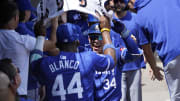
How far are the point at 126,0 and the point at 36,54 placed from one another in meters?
2.79

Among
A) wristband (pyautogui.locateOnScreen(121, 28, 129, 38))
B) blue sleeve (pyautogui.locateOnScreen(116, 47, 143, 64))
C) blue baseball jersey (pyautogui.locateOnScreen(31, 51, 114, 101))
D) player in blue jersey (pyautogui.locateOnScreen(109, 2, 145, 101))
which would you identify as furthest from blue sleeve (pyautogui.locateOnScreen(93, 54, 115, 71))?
player in blue jersey (pyautogui.locateOnScreen(109, 2, 145, 101))

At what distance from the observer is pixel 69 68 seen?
4086 millimetres

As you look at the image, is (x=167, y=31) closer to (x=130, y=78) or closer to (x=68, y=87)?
(x=68, y=87)

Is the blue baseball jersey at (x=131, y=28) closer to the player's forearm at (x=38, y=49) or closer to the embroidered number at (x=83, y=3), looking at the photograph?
the embroidered number at (x=83, y=3)

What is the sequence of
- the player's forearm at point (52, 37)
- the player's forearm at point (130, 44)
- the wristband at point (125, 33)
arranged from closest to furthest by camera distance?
the player's forearm at point (52, 37) < the wristband at point (125, 33) < the player's forearm at point (130, 44)

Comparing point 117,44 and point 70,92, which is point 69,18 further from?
point 70,92

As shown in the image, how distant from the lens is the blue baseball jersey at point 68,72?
4.03 metres

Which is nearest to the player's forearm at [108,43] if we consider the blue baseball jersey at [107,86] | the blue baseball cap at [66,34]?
the blue baseball cap at [66,34]

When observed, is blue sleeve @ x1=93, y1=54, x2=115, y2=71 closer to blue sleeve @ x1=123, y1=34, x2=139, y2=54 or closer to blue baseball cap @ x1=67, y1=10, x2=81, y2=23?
blue sleeve @ x1=123, y1=34, x2=139, y2=54

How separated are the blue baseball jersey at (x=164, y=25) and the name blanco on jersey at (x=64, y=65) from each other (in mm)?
1303

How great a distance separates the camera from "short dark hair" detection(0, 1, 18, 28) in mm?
3945

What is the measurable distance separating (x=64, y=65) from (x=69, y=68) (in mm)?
57

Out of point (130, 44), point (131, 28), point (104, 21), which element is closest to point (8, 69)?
point (104, 21)

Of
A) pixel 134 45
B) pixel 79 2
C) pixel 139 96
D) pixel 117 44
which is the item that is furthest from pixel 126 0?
pixel 79 2
